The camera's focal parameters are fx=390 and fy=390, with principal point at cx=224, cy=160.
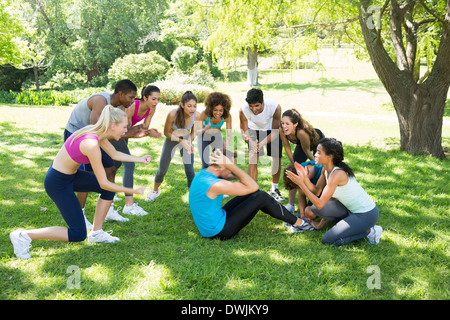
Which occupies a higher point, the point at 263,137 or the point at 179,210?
the point at 263,137

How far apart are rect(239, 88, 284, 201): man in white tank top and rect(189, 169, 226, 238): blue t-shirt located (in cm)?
150

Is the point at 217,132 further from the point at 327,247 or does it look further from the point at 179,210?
the point at 327,247

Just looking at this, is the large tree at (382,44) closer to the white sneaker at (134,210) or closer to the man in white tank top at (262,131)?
the man in white tank top at (262,131)

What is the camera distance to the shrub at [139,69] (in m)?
20.3

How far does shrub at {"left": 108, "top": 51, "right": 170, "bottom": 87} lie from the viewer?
800 inches

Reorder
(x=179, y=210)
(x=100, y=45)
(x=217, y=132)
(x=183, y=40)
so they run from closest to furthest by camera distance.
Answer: (x=179, y=210)
(x=217, y=132)
(x=100, y=45)
(x=183, y=40)

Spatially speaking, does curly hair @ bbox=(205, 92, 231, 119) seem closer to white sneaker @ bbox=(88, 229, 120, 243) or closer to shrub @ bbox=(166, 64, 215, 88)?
white sneaker @ bbox=(88, 229, 120, 243)

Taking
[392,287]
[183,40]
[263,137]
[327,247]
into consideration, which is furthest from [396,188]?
[183,40]

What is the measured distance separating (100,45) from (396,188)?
24234mm

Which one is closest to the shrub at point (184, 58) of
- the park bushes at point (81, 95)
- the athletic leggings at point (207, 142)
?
the park bushes at point (81, 95)

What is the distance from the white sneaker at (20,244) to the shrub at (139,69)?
56.8 ft

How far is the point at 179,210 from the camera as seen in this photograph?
529 centimetres

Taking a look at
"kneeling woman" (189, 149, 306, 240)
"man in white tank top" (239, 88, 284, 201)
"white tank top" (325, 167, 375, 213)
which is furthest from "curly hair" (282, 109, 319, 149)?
"kneeling woman" (189, 149, 306, 240)

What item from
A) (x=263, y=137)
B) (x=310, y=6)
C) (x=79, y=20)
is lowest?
(x=263, y=137)
